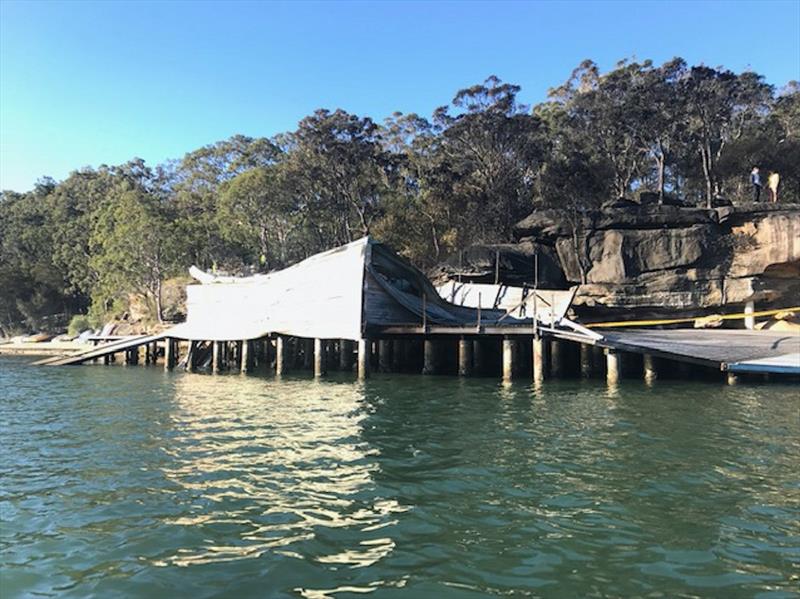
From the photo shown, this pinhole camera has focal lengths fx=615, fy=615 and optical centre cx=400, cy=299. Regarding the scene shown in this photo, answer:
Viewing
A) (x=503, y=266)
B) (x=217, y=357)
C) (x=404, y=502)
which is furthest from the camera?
(x=503, y=266)

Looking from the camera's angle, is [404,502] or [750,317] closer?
[404,502]

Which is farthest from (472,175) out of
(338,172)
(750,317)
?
(750,317)

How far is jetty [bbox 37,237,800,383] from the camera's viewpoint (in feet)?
74.9

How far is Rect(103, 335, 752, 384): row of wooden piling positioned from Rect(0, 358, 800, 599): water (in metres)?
7.08

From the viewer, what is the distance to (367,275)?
82.4ft

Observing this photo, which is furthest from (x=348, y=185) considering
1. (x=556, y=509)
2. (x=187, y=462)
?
(x=556, y=509)

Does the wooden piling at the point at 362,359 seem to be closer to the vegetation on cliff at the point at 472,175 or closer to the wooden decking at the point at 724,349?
the wooden decking at the point at 724,349

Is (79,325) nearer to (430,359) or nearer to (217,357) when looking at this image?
(217,357)

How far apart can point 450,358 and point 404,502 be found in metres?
19.4

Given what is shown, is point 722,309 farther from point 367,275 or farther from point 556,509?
point 556,509

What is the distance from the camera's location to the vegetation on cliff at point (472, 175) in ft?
139

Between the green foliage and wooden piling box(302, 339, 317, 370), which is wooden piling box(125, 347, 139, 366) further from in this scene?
the green foliage

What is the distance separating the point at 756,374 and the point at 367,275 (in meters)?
15.0

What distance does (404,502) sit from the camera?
8.45m
